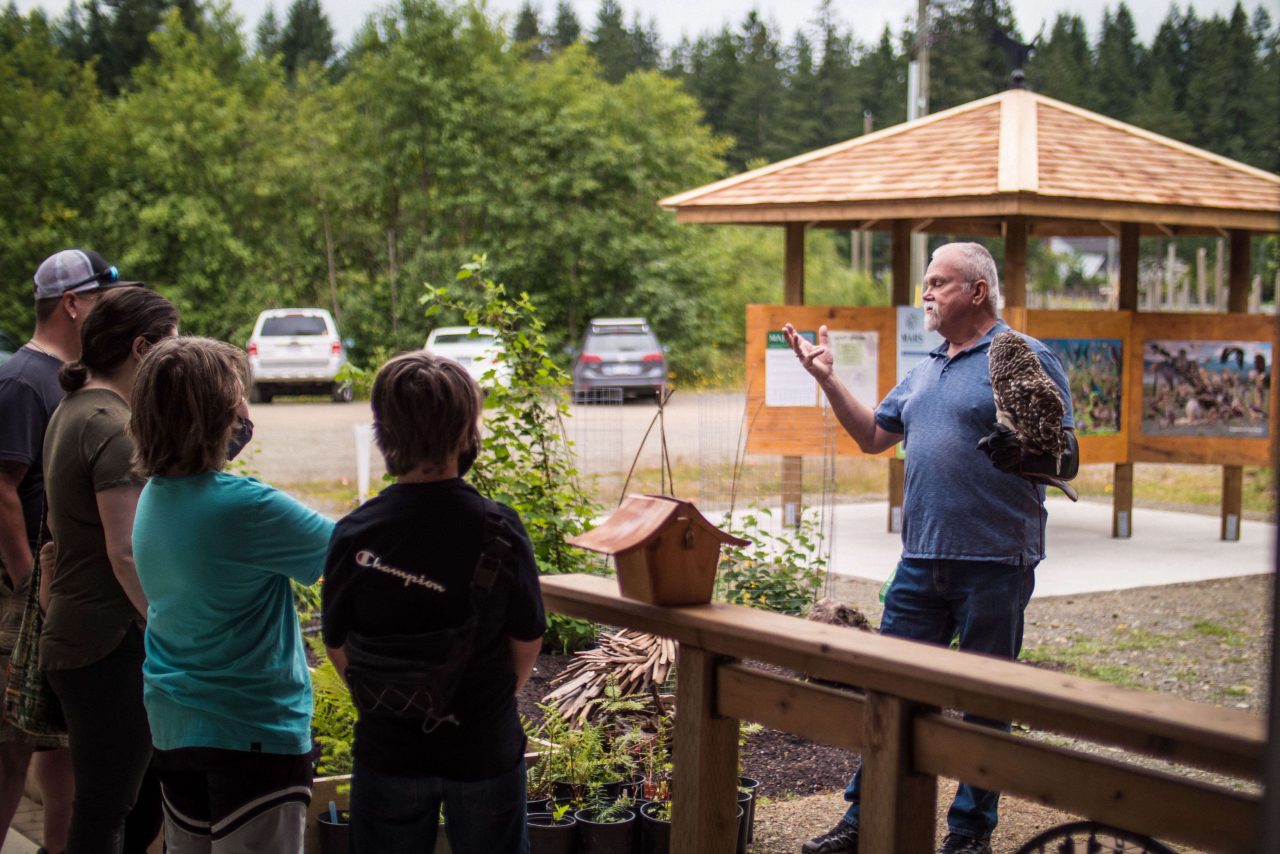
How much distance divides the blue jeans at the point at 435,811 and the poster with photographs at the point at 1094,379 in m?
8.19

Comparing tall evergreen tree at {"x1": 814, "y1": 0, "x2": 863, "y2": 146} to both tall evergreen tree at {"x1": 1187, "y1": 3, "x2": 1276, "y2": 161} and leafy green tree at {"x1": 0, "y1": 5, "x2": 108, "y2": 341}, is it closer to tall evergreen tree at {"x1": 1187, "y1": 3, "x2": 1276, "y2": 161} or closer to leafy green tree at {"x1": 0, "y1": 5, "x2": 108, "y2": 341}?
tall evergreen tree at {"x1": 1187, "y1": 3, "x2": 1276, "y2": 161}

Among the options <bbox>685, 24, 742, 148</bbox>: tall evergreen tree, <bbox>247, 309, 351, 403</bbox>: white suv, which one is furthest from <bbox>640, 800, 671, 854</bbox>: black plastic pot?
<bbox>685, 24, 742, 148</bbox>: tall evergreen tree

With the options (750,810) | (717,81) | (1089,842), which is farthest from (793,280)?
(717,81)

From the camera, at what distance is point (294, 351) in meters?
23.2

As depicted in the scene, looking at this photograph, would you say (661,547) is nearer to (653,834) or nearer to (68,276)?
(653,834)

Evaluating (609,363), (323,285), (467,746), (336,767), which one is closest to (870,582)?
(336,767)

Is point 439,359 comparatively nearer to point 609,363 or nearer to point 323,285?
point 609,363

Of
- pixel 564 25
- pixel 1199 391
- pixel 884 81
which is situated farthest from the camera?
pixel 564 25

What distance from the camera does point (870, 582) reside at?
8453mm

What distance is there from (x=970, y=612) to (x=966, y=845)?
2.03 ft

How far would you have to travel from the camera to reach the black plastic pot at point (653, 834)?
3443 millimetres

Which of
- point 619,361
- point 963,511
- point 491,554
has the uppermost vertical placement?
point 491,554

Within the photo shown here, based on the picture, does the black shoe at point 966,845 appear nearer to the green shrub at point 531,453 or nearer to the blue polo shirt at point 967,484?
the blue polo shirt at point 967,484

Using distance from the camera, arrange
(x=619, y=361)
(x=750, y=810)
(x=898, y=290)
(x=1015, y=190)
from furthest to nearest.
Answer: (x=619, y=361), (x=898, y=290), (x=1015, y=190), (x=750, y=810)
